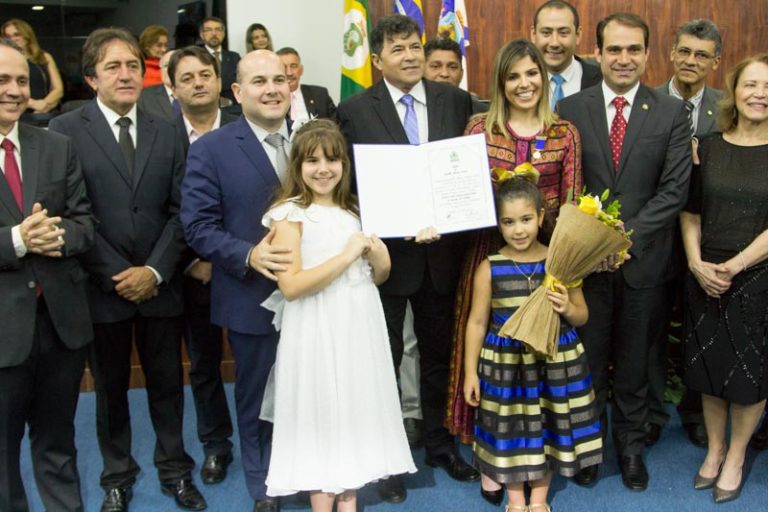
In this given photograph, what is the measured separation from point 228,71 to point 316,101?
0.68 meters

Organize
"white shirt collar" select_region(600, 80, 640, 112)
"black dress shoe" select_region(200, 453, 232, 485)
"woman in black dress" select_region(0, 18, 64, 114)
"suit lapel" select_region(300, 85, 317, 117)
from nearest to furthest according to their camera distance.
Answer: "white shirt collar" select_region(600, 80, 640, 112) < "black dress shoe" select_region(200, 453, 232, 485) < "woman in black dress" select_region(0, 18, 64, 114) < "suit lapel" select_region(300, 85, 317, 117)

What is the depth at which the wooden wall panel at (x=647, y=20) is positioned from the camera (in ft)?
19.4

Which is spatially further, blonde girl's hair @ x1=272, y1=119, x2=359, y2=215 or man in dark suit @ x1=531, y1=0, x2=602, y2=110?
man in dark suit @ x1=531, y1=0, x2=602, y2=110

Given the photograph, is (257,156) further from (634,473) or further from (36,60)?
A: (36,60)

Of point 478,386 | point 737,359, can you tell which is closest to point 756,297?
point 737,359

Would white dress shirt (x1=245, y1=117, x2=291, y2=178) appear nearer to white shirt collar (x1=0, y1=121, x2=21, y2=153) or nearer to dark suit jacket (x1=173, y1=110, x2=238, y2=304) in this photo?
dark suit jacket (x1=173, y1=110, x2=238, y2=304)

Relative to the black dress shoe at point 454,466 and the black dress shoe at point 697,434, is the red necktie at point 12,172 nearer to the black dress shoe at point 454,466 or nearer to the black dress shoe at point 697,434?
the black dress shoe at point 454,466

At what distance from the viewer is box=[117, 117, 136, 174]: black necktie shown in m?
2.80

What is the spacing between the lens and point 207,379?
3305mm

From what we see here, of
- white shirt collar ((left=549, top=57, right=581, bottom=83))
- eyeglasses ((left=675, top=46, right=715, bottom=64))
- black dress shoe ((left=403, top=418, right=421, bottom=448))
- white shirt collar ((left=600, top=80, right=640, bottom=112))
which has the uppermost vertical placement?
eyeglasses ((left=675, top=46, right=715, bottom=64))

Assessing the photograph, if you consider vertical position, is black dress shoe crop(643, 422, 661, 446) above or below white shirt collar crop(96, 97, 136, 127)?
below

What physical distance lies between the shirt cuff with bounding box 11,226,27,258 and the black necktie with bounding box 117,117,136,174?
536mm

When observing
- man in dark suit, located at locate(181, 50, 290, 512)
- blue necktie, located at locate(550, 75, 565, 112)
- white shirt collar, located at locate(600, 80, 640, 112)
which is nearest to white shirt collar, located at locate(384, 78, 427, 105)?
man in dark suit, located at locate(181, 50, 290, 512)

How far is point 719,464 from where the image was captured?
124 inches
